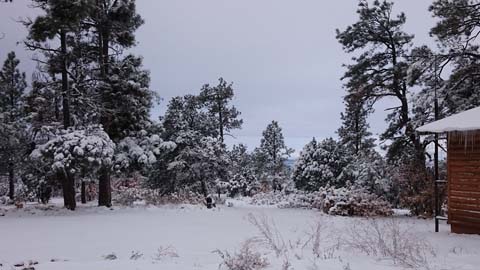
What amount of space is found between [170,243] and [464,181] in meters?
6.89

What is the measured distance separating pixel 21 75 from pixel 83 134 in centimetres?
1387

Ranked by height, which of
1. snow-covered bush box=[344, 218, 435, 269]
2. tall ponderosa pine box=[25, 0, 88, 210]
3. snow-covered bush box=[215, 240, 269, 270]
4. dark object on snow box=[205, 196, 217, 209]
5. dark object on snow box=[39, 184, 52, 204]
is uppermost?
tall ponderosa pine box=[25, 0, 88, 210]

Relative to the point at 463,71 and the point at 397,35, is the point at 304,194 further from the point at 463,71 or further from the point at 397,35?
the point at 463,71

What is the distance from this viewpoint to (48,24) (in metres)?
13.3

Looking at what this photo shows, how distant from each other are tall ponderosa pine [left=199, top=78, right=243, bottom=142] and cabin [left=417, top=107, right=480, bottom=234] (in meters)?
18.3

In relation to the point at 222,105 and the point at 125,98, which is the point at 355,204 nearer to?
the point at 125,98

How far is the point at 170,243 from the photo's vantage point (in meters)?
8.25

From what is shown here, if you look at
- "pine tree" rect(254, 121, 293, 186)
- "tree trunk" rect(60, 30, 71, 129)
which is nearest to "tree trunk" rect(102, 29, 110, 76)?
"tree trunk" rect(60, 30, 71, 129)

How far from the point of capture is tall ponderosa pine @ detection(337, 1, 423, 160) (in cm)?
1703

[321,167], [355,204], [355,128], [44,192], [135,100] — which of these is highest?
[135,100]

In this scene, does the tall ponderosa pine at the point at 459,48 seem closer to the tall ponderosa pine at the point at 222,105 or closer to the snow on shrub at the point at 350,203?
the snow on shrub at the point at 350,203

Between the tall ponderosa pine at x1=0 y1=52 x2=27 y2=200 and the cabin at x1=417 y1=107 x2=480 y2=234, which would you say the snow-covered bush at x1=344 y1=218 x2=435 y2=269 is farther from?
the tall ponderosa pine at x1=0 y1=52 x2=27 y2=200

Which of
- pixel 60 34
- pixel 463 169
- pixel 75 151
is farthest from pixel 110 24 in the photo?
pixel 463 169

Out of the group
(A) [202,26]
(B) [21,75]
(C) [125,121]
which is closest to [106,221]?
(C) [125,121]
